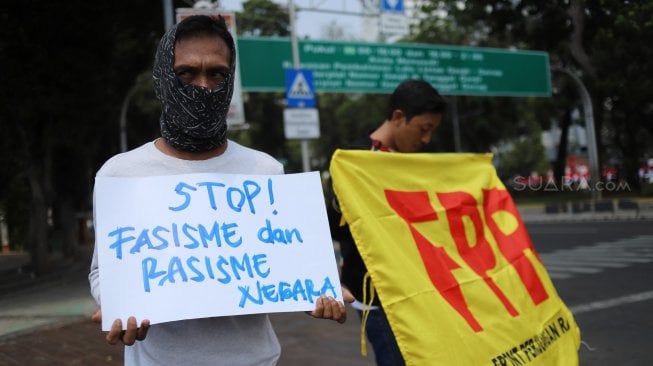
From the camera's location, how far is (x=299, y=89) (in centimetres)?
1062

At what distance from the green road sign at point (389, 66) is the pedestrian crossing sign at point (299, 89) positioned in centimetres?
415

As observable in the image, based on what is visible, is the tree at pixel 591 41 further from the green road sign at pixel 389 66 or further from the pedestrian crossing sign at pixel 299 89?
the pedestrian crossing sign at pixel 299 89

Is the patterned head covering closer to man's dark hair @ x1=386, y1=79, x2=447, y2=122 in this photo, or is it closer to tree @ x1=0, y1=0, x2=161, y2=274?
man's dark hair @ x1=386, y1=79, x2=447, y2=122

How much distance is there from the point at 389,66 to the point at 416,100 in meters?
14.6

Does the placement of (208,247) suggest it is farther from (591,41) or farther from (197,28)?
(591,41)

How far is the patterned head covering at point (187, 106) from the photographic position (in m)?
1.74

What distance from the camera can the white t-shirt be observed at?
1.68 m

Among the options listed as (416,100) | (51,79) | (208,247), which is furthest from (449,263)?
(51,79)

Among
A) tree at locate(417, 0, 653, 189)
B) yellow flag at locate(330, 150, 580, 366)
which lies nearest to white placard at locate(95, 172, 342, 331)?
yellow flag at locate(330, 150, 580, 366)

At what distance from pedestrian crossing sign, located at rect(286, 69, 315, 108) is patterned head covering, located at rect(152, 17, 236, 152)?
8764mm

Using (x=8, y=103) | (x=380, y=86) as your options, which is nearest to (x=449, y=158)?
(x=8, y=103)

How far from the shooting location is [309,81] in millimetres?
10727

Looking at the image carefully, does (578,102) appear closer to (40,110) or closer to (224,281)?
(40,110)

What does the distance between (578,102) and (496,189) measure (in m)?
28.4
